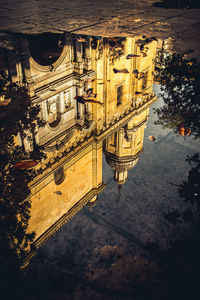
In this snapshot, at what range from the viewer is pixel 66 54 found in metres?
18.6

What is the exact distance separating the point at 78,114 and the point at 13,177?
8.33 metres

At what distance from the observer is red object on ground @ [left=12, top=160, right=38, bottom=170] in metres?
15.1

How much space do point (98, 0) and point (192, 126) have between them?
10.1 m

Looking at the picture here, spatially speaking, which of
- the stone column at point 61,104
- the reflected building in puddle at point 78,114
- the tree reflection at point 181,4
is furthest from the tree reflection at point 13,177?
the tree reflection at point 181,4

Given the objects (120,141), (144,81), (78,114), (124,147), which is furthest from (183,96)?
(144,81)

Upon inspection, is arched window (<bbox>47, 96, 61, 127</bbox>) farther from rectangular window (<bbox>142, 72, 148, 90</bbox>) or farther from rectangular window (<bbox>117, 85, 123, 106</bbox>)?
rectangular window (<bbox>142, 72, 148, 90</bbox>)

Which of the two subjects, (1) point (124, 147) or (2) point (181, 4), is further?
(1) point (124, 147)

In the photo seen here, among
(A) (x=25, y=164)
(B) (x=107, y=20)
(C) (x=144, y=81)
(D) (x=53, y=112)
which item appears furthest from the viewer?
(C) (x=144, y=81)

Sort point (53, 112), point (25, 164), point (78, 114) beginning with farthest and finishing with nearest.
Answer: point (78, 114) < point (53, 112) < point (25, 164)

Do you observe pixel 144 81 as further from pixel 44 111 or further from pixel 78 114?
pixel 44 111

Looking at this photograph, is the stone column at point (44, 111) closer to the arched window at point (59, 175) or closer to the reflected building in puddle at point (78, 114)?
the reflected building in puddle at point (78, 114)

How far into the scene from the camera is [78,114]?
21375mm

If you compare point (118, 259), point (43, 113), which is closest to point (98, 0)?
point (43, 113)

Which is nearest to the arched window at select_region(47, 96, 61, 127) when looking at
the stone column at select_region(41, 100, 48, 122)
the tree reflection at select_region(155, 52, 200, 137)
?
the stone column at select_region(41, 100, 48, 122)
